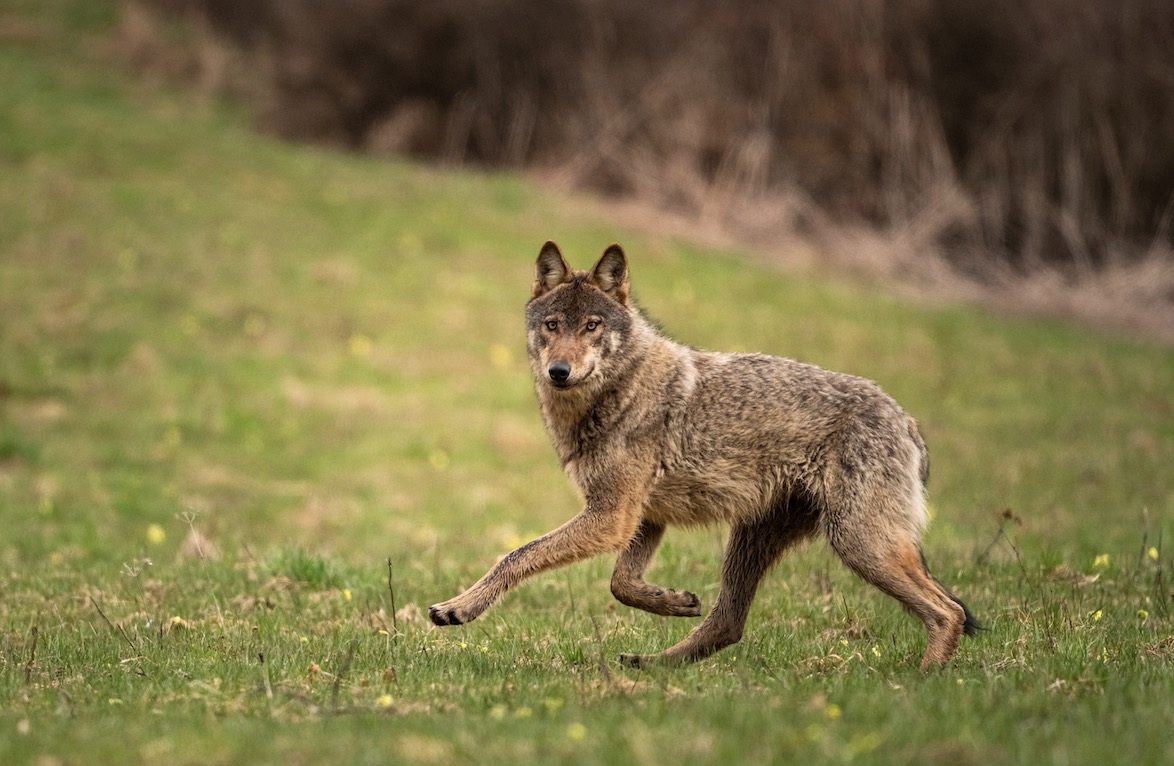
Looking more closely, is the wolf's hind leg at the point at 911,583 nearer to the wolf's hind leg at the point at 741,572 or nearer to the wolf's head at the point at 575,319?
the wolf's hind leg at the point at 741,572

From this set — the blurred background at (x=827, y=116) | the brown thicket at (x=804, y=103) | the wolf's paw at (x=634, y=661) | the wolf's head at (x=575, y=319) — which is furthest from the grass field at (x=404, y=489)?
→ the brown thicket at (x=804, y=103)

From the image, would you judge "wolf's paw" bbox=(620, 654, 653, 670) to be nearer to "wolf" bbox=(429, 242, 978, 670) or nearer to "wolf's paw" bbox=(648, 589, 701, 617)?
"wolf" bbox=(429, 242, 978, 670)

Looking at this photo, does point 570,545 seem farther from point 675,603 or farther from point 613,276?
point 613,276

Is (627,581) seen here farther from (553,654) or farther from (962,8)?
(962,8)

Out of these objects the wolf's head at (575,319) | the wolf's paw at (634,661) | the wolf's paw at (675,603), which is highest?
the wolf's head at (575,319)

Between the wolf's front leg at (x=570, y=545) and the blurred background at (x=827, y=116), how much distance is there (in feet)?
63.5

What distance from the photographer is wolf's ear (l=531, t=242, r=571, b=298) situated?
24.2 feet

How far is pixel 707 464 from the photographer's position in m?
6.91

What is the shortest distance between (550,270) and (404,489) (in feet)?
27.9

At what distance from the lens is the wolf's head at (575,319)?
6.87 m

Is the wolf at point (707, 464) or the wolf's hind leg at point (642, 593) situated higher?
the wolf at point (707, 464)

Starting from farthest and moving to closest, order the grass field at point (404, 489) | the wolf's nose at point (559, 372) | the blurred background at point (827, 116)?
the blurred background at point (827, 116) < the wolf's nose at point (559, 372) < the grass field at point (404, 489)

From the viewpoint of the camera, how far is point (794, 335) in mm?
20375

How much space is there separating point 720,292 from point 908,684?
16.6 m
